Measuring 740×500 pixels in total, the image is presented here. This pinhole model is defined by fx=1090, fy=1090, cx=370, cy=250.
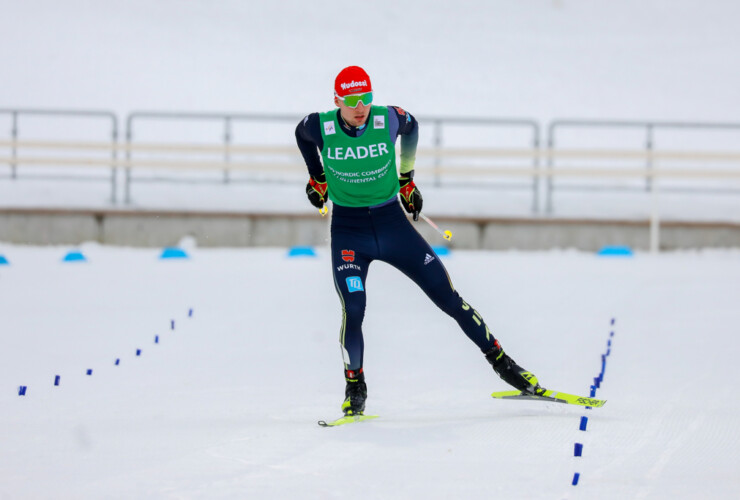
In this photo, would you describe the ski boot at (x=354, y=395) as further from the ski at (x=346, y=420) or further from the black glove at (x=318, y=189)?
the black glove at (x=318, y=189)

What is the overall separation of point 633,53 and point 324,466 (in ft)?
109

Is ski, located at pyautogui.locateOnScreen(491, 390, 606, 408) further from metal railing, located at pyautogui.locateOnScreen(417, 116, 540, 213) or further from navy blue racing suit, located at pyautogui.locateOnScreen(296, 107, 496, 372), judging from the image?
metal railing, located at pyautogui.locateOnScreen(417, 116, 540, 213)

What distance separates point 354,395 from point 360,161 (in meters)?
1.24

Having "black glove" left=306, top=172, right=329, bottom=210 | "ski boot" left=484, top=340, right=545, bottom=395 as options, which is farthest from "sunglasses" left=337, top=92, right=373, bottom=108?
"ski boot" left=484, top=340, right=545, bottom=395

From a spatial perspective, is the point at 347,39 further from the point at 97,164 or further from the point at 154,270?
the point at 154,270

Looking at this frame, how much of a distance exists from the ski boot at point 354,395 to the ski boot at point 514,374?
0.72 metres

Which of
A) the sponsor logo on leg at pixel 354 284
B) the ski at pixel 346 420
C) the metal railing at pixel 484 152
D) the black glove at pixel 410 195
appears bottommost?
the ski at pixel 346 420

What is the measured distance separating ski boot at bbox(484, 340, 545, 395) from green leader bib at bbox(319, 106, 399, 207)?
1052mm

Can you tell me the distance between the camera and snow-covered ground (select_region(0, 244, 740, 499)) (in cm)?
446

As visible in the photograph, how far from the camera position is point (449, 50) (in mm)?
35594

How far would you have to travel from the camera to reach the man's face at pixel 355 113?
5.72 metres

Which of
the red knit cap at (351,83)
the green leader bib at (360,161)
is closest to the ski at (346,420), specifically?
the green leader bib at (360,161)

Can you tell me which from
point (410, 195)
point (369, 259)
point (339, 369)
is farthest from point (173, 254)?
point (369, 259)

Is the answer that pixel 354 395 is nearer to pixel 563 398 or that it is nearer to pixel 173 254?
pixel 563 398
